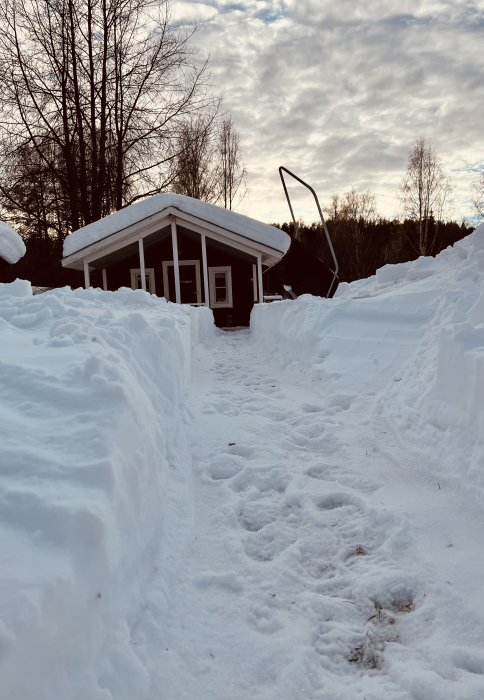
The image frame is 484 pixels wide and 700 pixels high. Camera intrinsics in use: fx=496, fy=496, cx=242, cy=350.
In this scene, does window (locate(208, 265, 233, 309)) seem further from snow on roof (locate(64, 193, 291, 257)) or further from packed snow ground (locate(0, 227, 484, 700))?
packed snow ground (locate(0, 227, 484, 700))

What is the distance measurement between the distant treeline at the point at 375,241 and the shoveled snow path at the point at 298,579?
28532 millimetres

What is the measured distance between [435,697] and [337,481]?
5.67 feet

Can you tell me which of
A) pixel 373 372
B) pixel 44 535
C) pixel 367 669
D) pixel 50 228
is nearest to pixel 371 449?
pixel 373 372

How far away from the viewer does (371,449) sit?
382cm

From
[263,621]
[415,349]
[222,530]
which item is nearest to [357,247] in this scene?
[415,349]

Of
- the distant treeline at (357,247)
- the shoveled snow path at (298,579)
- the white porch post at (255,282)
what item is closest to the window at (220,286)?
the white porch post at (255,282)

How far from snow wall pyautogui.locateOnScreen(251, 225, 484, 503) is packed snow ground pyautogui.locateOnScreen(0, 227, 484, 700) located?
0.03 m

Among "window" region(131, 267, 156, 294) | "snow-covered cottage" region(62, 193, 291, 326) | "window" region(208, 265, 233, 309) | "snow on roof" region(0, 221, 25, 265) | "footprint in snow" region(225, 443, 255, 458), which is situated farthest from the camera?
"window" region(131, 267, 156, 294)

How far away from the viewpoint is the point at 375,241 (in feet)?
119

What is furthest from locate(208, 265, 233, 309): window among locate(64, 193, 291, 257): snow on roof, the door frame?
locate(64, 193, 291, 257): snow on roof

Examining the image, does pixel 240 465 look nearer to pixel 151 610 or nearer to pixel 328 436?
pixel 328 436

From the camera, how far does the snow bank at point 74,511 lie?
4.29 ft

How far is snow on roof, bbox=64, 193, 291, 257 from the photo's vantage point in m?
14.2

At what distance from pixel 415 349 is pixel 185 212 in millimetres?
10312
